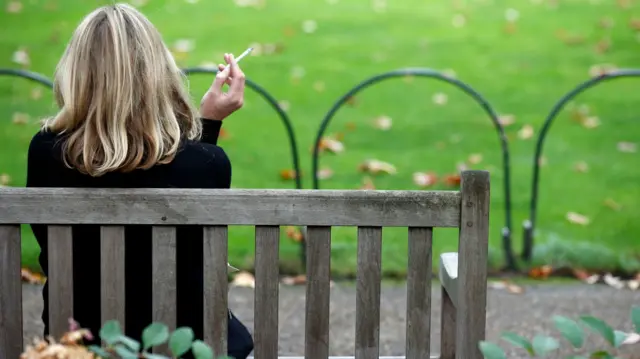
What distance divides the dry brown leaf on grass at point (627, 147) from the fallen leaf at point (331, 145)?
79.4 inches

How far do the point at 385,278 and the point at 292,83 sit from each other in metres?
3.19

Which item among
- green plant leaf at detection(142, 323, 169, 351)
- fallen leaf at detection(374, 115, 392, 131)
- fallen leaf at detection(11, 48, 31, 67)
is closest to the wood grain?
green plant leaf at detection(142, 323, 169, 351)

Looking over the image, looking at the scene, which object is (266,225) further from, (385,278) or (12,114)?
(12,114)

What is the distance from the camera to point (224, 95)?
2.29 m

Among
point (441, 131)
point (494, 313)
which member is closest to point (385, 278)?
point (494, 313)

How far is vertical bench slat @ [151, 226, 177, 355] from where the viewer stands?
2.05m

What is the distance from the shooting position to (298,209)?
79.9 inches

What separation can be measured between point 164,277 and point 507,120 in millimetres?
5274

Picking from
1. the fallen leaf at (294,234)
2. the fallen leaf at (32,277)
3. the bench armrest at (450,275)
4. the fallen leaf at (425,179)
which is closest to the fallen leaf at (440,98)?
the fallen leaf at (425,179)

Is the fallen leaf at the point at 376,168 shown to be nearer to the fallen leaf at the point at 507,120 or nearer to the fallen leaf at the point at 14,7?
the fallen leaf at the point at 507,120

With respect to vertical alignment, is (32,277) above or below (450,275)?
below

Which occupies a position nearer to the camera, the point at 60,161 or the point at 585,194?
the point at 60,161

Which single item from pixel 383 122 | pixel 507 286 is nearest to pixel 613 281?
pixel 507 286

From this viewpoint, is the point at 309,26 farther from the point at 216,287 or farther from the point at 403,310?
the point at 216,287
